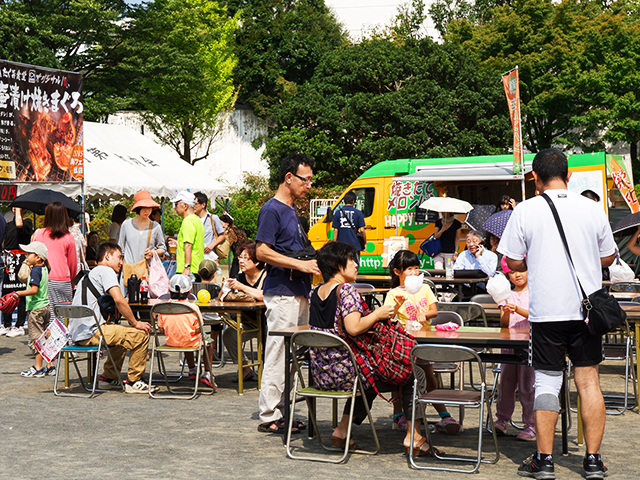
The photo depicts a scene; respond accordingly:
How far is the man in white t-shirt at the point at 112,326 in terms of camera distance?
7043 mm

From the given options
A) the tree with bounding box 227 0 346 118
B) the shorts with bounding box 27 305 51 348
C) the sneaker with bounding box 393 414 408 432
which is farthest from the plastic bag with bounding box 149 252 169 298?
the tree with bounding box 227 0 346 118

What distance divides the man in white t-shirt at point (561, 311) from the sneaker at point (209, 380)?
348cm

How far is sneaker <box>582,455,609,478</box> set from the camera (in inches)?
170

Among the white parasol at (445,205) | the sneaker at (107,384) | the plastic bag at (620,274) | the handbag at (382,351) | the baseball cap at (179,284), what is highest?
the white parasol at (445,205)

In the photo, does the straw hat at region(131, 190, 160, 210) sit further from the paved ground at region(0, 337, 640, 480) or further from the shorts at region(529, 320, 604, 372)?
the shorts at region(529, 320, 604, 372)

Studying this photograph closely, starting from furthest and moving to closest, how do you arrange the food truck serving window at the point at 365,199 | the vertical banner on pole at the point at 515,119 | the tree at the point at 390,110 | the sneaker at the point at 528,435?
the tree at the point at 390,110 → the food truck serving window at the point at 365,199 → the vertical banner on pole at the point at 515,119 → the sneaker at the point at 528,435

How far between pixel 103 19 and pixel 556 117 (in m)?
19.2

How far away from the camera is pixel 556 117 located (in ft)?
107

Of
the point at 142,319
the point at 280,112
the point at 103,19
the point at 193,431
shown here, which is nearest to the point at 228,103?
the point at 280,112

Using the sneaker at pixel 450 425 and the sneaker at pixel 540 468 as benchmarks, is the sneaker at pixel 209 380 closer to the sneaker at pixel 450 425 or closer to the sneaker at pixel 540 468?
the sneaker at pixel 450 425

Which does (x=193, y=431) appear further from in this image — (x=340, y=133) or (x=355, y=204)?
(x=340, y=133)

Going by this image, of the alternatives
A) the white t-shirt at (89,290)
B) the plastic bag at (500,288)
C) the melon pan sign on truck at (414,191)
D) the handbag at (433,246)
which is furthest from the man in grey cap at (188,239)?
the melon pan sign on truck at (414,191)

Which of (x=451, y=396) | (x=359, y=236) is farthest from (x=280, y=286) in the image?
(x=359, y=236)

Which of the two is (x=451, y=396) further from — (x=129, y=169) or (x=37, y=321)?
(x=129, y=169)
